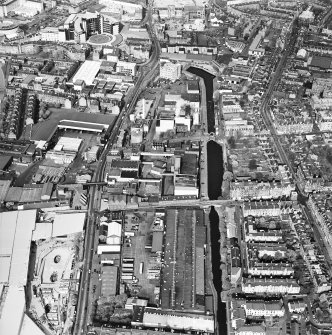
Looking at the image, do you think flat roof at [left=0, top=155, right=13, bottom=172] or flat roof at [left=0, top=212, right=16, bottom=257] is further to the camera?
flat roof at [left=0, top=155, right=13, bottom=172]

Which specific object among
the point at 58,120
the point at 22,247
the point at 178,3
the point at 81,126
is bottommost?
the point at 22,247

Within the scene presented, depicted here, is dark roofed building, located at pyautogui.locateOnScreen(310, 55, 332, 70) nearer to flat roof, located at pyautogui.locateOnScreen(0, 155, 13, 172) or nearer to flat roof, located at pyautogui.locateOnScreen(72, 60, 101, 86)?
flat roof, located at pyautogui.locateOnScreen(72, 60, 101, 86)

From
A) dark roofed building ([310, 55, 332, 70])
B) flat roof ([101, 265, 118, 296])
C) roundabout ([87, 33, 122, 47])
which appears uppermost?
roundabout ([87, 33, 122, 47])

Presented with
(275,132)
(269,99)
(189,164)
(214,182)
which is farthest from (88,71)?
(214,182)

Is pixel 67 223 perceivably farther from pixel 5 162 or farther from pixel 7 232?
pixel 5 162

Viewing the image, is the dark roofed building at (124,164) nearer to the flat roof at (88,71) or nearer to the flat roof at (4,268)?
the flat roof at (4,268)

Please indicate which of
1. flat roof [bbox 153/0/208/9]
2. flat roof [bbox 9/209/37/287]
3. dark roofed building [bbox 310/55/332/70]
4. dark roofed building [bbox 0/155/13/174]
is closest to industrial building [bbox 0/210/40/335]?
flat roof [bbox 9/209/37/287]

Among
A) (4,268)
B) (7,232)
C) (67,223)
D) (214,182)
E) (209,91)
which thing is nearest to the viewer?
(4,268)
